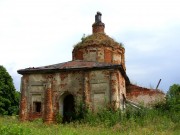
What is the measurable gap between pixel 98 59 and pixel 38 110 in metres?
7.40

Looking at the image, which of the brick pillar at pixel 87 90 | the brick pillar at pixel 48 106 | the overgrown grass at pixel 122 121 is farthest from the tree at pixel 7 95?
the brick pillar at pixel 87 90

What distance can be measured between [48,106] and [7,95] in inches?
794

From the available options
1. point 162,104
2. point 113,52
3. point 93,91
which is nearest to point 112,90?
point 93,91

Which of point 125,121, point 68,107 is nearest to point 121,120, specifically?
point 125,121

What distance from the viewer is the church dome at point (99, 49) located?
29078 millimetres

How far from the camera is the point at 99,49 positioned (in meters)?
29.1

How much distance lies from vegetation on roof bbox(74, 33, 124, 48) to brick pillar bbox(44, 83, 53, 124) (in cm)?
693

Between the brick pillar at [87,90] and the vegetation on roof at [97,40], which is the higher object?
the vegetation on roof at [97,40]

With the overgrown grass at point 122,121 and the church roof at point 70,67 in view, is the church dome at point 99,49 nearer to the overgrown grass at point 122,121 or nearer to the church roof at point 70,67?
the church roof at point 70,67

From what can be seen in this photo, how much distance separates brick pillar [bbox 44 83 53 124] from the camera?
23453mm

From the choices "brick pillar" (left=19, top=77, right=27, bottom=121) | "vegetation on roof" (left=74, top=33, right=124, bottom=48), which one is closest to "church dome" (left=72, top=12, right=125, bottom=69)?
"vegetation on roof" (left=74, top=33, right=124, bottom=48)

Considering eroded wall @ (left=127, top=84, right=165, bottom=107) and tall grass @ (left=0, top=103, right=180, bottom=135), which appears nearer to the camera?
tall grass @ (left=0, top=103, right=180, bottom=135)

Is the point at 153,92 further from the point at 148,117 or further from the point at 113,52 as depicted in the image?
the point at 148,117

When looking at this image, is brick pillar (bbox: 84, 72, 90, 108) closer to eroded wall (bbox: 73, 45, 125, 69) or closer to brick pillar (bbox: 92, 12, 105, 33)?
eroded wall (bbox: 73, 45, 125, 69)
